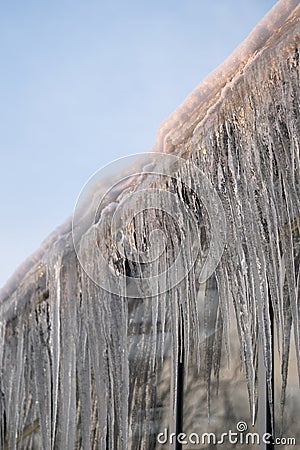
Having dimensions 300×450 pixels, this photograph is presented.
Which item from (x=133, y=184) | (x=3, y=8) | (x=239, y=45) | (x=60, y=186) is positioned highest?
(x=3, y=8)

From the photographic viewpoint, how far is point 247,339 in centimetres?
172

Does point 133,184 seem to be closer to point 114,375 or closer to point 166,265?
point 166,265

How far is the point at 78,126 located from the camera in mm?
11852

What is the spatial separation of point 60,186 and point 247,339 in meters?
12.1

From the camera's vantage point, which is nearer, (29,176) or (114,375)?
(114,375)

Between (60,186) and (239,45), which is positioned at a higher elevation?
(60,186)

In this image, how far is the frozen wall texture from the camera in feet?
5.26

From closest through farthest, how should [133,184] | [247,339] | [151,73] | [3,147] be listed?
[247,339], [133,184], [151,73], [3,147]

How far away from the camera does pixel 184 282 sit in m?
2.00

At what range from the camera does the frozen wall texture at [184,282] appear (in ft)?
5.26

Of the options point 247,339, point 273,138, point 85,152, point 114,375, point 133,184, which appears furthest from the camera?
point 85,152

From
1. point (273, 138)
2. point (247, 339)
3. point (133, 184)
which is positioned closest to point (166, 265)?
point (133, 184)

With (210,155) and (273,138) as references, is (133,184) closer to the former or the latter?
(210,155)

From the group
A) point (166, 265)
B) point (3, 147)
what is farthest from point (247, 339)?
point (3, 147)
